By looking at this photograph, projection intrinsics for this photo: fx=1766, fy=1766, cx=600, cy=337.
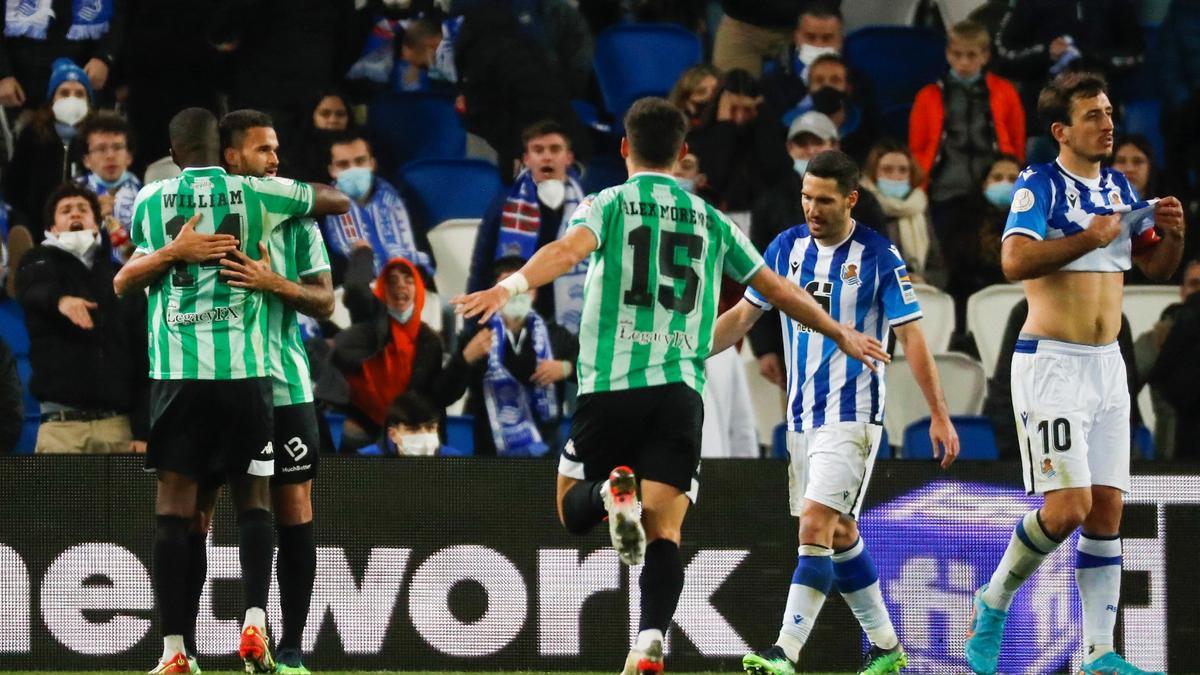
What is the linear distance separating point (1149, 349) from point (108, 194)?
6.37 meters

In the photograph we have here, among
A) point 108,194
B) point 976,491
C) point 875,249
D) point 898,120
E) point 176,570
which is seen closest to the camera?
point 176,570

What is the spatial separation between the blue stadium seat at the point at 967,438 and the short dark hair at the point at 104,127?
5081 mm

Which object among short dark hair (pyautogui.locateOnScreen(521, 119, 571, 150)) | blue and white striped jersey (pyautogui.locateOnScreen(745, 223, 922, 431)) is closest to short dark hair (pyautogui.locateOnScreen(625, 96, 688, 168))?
blue and white striped jersey (pyautogui.locateOnScreen(745, 223, 922, 431))

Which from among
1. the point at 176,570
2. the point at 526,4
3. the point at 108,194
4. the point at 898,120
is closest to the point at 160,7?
the point at 108,194

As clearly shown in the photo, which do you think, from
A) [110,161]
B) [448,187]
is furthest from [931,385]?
[110,161]

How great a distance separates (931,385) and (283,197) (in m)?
2.65

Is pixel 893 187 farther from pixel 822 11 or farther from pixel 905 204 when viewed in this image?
pixel 822 11

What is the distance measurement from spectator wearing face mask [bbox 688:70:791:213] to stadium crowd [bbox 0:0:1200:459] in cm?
2

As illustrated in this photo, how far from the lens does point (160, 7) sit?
11797 millimetres

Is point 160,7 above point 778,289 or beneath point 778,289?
above

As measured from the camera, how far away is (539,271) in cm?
567

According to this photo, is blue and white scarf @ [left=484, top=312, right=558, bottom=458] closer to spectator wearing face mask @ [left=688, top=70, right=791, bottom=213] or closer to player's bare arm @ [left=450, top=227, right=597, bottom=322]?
spectator wearing face mask @ [left=688, top=70, right=791, bottom=213]

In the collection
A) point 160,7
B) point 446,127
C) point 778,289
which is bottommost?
point 778,289

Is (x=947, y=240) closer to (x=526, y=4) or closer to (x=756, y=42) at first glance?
(x=756, y=42)
